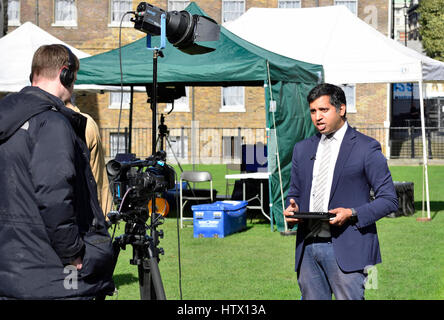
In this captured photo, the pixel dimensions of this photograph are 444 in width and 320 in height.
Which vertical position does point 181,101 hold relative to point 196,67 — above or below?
above

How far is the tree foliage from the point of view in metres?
45.1

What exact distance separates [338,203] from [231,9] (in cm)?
3004

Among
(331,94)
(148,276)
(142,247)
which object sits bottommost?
(148,276)

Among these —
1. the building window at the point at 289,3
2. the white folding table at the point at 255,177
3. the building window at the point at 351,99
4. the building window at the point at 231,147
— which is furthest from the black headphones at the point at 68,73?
the building window at the point at 289,3

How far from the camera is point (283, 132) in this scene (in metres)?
12.5

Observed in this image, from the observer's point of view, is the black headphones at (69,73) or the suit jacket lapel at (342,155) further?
the suit jacket lapel at (342,155)

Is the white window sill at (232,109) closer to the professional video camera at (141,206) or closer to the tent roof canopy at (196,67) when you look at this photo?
the tent roof canopy at (196,67)

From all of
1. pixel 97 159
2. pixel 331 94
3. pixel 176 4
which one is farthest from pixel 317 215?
pixel 176 4

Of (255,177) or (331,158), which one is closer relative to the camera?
(331,158)

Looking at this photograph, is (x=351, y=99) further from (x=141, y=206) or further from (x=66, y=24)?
(x=141, y=206)

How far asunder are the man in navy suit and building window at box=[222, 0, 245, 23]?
29.6 meters

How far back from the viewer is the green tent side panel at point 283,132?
12.2m

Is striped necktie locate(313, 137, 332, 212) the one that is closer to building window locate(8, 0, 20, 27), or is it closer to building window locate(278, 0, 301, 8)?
building window locate(278, 0, 301, 8)
